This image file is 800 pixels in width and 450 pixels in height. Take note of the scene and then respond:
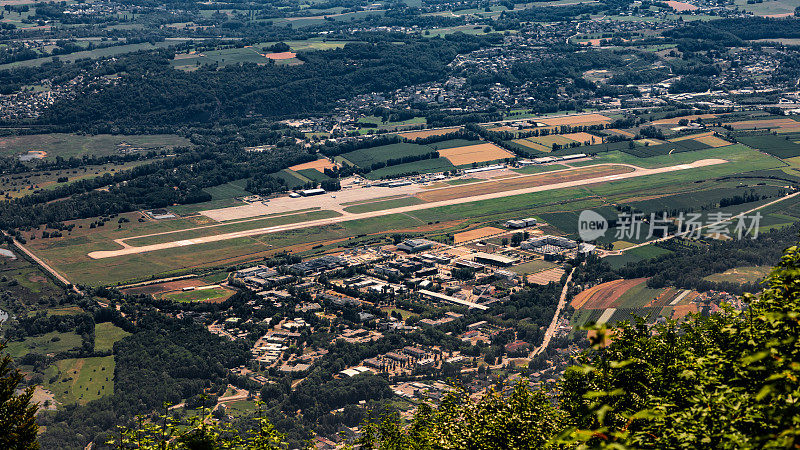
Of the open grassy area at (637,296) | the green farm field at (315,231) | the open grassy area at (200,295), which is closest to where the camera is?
the open grassy area at (637,296)

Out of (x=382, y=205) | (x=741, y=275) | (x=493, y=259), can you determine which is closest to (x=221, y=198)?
(x=382, y=205)

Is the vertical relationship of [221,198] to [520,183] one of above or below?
below

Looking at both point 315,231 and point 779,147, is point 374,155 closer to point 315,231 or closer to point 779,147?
point 315,231

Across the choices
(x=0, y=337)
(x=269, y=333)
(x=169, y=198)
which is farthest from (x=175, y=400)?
(x=169, y=198)

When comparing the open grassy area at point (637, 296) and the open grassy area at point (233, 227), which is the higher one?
the open grassy area at point (637, 296)

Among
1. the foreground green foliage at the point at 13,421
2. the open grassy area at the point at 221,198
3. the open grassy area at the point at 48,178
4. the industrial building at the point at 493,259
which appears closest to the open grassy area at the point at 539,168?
the open grassy area at the point at 221,198

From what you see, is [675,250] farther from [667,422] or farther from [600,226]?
[667,422]

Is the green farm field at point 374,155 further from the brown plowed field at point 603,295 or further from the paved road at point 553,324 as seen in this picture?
the brown plowed field at point 603,295

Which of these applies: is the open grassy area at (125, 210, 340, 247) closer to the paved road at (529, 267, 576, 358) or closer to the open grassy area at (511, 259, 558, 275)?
the open grassy area at (511, 259, 558, 275)
